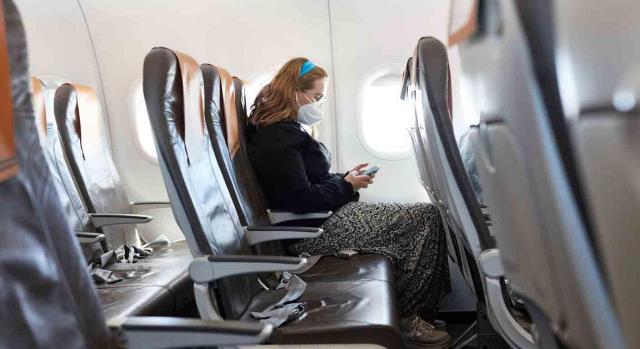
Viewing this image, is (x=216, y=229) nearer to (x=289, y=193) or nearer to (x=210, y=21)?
(x=289, y=193)

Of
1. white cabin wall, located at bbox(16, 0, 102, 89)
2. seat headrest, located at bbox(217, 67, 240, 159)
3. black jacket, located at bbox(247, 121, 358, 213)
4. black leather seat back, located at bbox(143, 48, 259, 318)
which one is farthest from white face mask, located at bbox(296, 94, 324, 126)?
white cabin wall, located at bbox(16, 0, 102, 89)

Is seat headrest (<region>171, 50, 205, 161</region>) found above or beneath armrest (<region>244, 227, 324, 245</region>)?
above

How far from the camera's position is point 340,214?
275 centimetres

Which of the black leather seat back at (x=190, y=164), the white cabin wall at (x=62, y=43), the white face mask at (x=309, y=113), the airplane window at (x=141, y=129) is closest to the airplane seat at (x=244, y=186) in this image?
the black leather seat back at (x=190, y=164)

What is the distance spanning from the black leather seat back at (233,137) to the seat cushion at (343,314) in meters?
0.47

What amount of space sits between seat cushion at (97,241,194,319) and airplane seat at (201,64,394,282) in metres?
0.37

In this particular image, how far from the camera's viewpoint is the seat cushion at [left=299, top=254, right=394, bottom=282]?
2.16 meters

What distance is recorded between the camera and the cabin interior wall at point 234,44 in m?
3.91

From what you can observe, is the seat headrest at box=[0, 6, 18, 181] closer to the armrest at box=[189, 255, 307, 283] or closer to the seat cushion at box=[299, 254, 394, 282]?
the armrest at box=[189, 255, 307, 283]

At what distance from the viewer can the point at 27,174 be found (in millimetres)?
832

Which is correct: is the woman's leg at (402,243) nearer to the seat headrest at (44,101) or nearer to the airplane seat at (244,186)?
the airplane seat at (244,186)

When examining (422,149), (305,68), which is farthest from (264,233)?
(305,68)

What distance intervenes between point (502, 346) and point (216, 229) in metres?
1.40

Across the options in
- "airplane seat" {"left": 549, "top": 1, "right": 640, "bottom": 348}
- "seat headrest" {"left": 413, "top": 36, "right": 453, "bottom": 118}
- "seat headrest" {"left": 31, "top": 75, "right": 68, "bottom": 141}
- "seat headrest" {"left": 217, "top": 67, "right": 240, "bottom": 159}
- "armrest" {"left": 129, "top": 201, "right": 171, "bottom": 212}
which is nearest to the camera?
"airplane seat" {"left": 549, "top": 1, "right": 640, "bottom": 348}
